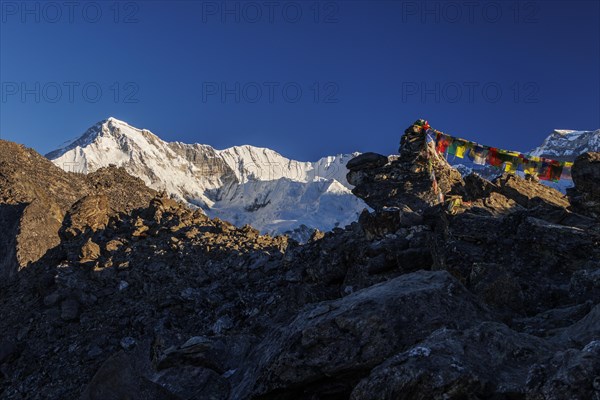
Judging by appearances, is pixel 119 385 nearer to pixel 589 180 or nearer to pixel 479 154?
pixel 589 180

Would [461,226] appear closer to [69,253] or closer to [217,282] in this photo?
[217,282]

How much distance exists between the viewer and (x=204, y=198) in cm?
11794

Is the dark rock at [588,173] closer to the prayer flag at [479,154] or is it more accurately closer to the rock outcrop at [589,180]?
the rock outcrop at [589,180]

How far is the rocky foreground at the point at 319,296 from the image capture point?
5.05 meters

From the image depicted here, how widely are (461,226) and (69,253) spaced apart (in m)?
14.9

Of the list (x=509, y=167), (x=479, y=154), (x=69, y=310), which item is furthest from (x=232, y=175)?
(x=69, y=310)

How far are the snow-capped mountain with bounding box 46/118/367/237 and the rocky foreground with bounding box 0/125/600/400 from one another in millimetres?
64469

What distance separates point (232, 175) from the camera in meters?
136

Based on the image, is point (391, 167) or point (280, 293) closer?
point (280, 293)

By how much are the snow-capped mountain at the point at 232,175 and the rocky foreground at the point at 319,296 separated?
2538 inches

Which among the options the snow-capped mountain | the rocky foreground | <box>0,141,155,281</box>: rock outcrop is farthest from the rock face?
the snow-capped mountain

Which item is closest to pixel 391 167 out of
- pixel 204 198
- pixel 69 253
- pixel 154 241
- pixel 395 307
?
pixel 154 241

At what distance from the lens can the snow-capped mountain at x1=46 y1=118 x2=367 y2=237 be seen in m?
98.8

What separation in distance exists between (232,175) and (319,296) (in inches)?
4922
